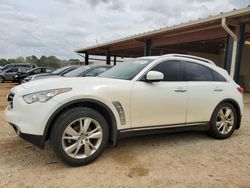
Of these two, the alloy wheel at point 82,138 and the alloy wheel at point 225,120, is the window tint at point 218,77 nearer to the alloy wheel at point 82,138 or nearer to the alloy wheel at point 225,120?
the alloy wheel at point 225,120

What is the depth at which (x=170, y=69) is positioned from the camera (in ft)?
15.1

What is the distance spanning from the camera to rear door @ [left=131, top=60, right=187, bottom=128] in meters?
4.08

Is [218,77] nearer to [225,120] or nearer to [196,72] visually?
[196,72]

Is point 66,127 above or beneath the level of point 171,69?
beneath

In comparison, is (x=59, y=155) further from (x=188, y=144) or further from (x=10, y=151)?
(x=188, y=144)

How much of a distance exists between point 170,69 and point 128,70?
730 millimetres

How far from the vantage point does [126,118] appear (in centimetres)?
397

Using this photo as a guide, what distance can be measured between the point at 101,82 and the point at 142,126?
37.4 inches

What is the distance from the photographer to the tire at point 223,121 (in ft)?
16.5

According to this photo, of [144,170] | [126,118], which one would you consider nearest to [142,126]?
[126,118]

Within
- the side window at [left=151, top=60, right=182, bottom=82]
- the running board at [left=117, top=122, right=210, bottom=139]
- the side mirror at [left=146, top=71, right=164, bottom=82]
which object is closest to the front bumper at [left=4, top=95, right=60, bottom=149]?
the running board at [left=117, top=122, right=210, bottom=139]

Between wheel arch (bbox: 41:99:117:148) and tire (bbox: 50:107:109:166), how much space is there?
6 centimetres

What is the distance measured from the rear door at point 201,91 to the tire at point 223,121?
0.16 meters

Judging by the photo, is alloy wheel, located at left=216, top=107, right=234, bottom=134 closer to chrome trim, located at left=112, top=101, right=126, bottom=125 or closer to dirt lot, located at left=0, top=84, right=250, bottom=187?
dirt lot, located at left=0, top=84, right=250, bottom=187
